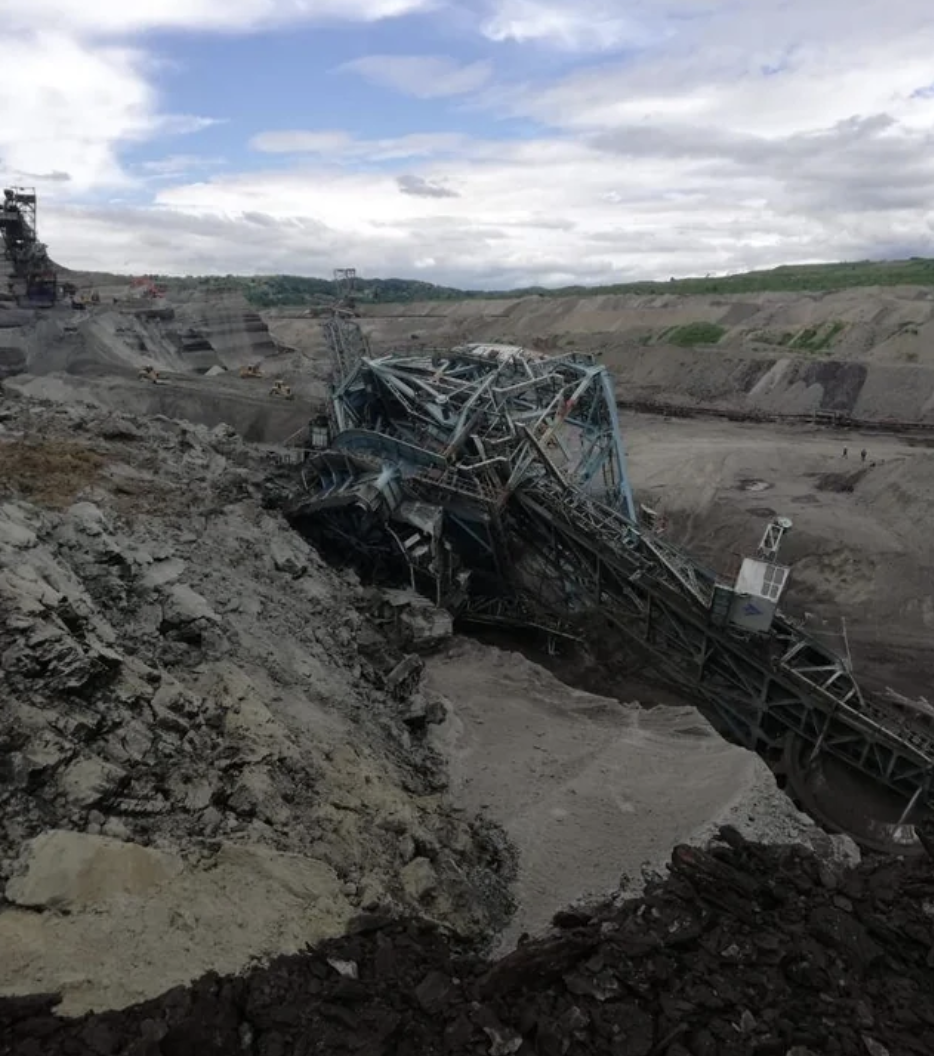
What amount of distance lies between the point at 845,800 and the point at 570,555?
8.70m

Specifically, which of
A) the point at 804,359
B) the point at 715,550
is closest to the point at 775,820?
the point at 715,550

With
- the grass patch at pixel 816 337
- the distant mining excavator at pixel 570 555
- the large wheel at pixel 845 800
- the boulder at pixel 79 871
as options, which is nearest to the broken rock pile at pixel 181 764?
the boulder at pixel 79 871

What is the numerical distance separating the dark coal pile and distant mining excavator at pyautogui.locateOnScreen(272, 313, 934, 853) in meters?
8.19

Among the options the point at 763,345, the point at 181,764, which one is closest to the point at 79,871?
the point at 181,764

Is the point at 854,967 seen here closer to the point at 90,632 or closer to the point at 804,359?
the point at 90,632

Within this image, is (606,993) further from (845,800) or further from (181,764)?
(845,800)

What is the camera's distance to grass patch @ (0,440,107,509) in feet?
56.5

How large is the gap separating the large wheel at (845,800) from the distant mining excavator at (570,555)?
0.14 feet

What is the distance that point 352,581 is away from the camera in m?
23.1

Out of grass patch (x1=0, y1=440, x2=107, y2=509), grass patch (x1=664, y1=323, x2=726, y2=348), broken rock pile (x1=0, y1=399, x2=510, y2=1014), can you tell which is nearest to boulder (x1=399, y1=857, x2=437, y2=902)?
broken rock pile (x1=0, y1=399, x2=510, y2=1014)

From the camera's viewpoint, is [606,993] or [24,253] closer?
[606,993]

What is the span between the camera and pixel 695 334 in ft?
269

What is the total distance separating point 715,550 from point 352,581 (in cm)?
1716

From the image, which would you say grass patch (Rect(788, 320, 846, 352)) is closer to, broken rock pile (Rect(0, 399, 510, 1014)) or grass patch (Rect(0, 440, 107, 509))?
grass patch (Rect(0, 440, 107, 509))
